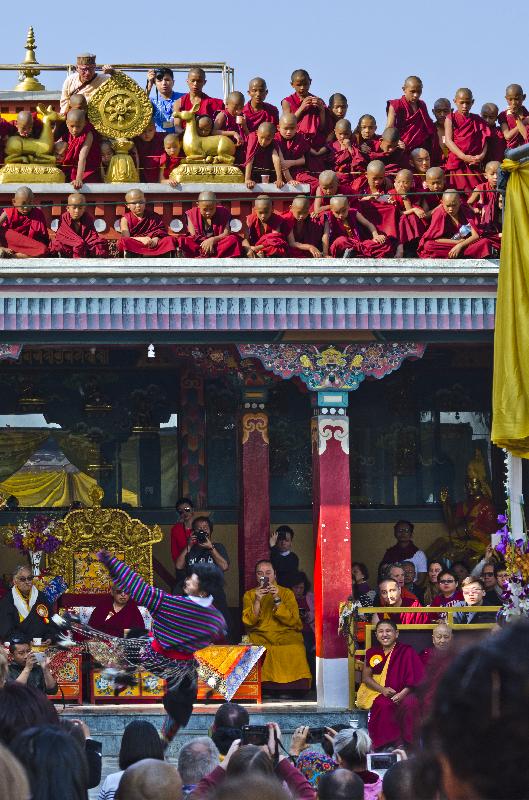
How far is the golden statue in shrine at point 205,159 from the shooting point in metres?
14.0

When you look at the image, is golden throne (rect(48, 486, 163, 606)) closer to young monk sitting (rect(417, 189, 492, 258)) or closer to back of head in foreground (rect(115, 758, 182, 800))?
young monk sitting (rect(417, 189, 492, 258))

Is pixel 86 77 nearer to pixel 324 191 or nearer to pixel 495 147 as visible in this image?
pixel 324 191

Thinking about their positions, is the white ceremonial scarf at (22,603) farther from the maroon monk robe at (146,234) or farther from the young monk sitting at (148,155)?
the young monk sitting at (148,155)

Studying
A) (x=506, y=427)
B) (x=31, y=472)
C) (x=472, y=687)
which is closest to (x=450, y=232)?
(x=506, y=427)

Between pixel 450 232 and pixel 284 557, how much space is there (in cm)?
356

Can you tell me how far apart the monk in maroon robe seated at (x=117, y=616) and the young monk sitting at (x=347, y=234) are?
356 cm

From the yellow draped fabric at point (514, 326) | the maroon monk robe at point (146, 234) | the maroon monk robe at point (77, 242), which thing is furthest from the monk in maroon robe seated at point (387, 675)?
the maroon monk robe at point (77, 242)

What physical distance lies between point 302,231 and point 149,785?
9803mm

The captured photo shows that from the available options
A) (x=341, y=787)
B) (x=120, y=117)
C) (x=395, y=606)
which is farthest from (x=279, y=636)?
(x=341, y=787)

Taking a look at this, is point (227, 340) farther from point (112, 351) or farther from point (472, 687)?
point (472, 687)

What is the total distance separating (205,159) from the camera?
1402 cm

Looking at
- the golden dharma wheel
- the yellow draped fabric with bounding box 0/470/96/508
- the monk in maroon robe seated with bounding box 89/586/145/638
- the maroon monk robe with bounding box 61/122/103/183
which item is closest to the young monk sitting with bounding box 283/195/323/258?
the golden dharma wheel

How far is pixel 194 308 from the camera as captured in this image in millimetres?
13039

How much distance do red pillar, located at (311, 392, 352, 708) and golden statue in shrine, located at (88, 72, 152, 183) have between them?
115 inches
